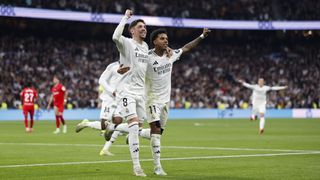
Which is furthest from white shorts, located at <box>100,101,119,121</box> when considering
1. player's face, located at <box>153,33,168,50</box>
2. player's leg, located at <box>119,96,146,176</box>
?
player's leg, located at <box>119,96,146,176</box>

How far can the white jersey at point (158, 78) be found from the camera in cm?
1315

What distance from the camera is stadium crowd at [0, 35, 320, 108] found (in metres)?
52.4

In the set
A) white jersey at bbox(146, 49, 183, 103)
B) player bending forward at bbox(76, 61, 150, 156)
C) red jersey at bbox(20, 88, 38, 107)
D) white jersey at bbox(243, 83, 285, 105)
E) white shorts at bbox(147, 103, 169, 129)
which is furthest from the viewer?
white jersey at bbox(243, 83, 285, 105)

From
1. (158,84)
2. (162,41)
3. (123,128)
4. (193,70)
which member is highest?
(162,41)

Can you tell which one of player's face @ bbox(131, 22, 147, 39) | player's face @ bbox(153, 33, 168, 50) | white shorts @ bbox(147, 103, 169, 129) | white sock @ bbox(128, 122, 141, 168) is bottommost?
white sock @ bbox(128, 122, 141, 168)

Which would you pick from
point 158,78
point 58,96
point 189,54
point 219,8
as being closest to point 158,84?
point 158,78

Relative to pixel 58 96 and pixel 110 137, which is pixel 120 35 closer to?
pixel 110 137

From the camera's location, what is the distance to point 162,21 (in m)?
58.8

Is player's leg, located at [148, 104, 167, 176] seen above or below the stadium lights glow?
below

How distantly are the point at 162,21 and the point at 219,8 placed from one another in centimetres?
811

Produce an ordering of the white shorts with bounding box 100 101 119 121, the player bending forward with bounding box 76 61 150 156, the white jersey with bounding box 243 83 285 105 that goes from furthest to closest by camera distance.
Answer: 1. the white jersey with bounding box 243 83 285 105
2. the white shorts with bounding box 100 101 119 121
3. the player bending forward with bounding box 76 61 150 156

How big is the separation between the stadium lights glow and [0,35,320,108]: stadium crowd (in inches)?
147

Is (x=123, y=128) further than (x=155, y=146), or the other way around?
(x=123, y=128)

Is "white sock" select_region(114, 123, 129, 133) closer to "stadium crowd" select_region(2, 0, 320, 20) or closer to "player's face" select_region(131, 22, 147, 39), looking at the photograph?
"player's face" select_region(131, 22, 147, 39)
